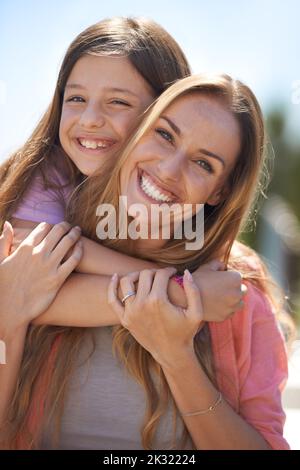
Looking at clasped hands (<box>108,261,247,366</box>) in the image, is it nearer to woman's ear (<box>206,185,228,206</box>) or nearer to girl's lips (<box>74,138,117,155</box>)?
woman's ear (<box>206,185,228,206</box>)

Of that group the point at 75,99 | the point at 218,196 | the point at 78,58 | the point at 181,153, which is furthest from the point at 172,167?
the point at 78,58

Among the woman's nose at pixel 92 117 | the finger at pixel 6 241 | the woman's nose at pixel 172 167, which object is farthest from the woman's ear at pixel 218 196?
the finger at pixel 6 241

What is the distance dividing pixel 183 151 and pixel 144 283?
1.60ft

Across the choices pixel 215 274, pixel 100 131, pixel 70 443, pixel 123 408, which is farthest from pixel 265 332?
pixel 100 131

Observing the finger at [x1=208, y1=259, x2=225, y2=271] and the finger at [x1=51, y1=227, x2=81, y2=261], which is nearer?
the finger at [x1=51, y1=227, x2=81, y2=261]

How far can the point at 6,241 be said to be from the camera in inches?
89.9

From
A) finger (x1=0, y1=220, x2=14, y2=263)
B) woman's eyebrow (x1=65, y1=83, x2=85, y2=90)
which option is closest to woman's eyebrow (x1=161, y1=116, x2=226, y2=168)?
woman's eyebrow (x1=65, y1=83, x2=85, y2=90)

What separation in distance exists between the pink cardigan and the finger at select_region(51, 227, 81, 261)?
1.91 ft

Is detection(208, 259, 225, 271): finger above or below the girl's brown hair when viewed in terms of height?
below

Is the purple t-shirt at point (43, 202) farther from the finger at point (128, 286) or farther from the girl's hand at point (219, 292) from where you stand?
the girl's hand at point (219, 292)

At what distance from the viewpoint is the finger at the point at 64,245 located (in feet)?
Answer: 7.22

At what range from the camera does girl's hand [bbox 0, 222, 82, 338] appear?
7.07 ft

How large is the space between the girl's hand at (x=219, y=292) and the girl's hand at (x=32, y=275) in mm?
437
